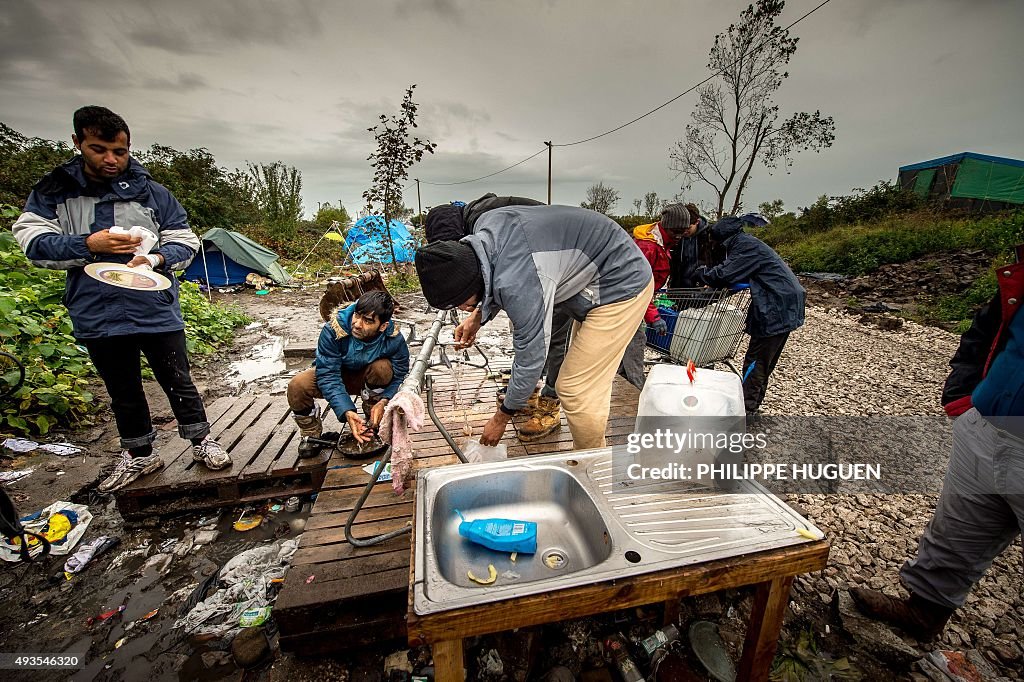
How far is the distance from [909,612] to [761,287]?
2.19 m

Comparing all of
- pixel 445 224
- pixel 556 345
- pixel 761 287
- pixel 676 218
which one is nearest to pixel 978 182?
pixel 761 287

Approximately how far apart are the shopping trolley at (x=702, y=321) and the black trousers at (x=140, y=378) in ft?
12.2

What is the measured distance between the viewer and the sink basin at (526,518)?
148 cm

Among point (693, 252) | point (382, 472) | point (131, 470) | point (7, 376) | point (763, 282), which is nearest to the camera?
point (382, 472)

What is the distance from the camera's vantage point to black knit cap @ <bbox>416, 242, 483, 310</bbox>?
1.77 metres

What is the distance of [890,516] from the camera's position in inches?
110

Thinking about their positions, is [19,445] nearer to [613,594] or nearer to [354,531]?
[354,531]

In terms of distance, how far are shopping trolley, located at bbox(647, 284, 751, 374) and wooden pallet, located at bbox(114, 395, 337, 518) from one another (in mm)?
3062

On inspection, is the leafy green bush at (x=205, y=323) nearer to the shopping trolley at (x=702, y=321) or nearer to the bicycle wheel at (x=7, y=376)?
the bicycle wheel at (x=7, y=376)

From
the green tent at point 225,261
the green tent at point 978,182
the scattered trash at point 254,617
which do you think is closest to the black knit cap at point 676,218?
the scattered trash at point 254,617

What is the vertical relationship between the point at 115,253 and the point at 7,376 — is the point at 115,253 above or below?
above

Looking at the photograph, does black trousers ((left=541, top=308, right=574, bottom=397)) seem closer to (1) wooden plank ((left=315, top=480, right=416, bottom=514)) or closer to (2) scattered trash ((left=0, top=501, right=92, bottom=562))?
(1) wooden plank ((left=315, top=480, right=416, bottom=514))

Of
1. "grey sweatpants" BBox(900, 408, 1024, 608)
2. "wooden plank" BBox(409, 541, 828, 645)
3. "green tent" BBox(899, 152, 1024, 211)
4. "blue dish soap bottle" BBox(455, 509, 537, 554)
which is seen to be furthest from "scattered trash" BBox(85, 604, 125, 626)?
"green tent" BBox(899, 152, 1024, 211)

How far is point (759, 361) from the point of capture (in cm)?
342
